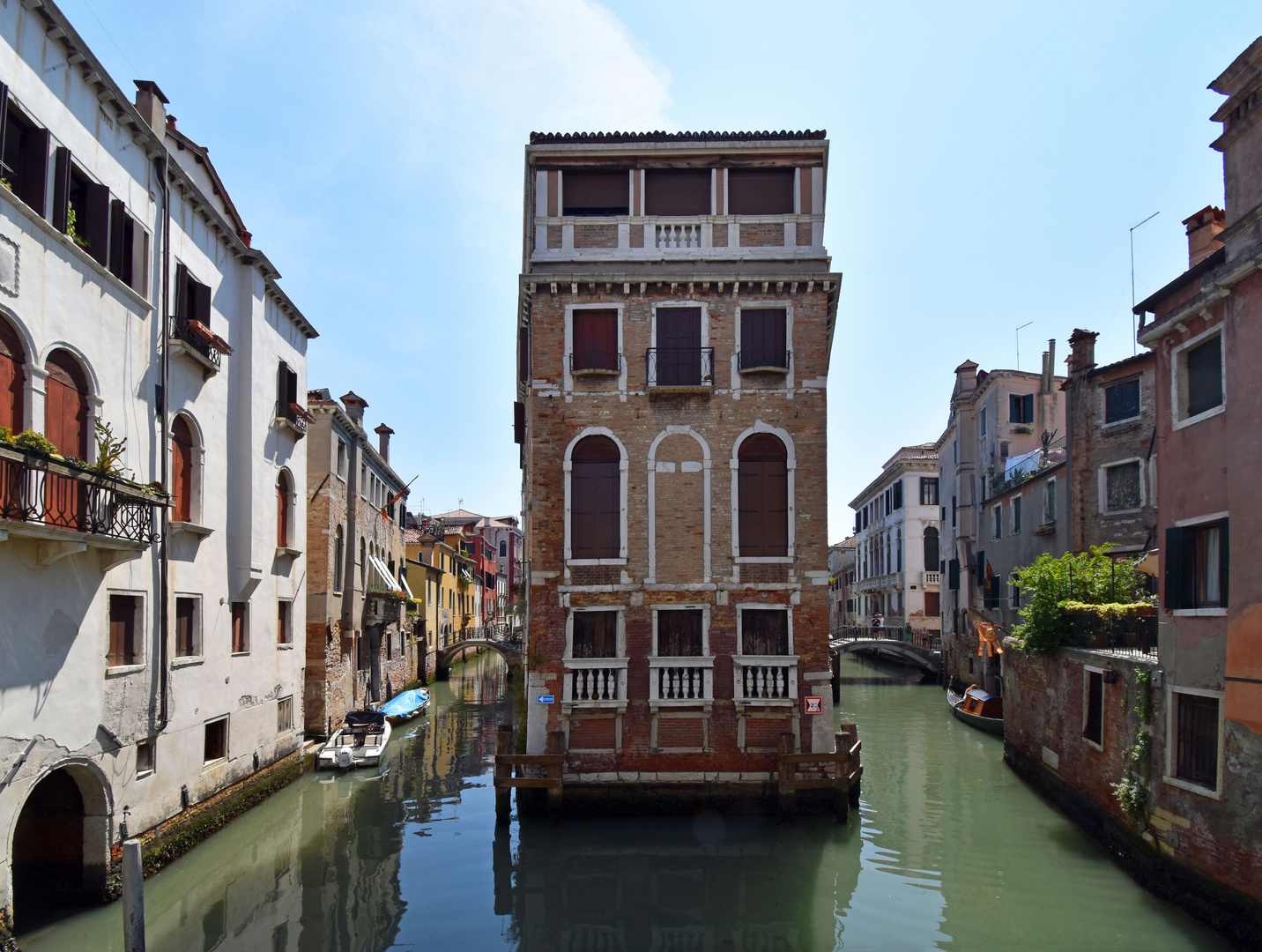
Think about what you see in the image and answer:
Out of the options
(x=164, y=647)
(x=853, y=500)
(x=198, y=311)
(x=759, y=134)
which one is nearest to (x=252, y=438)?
(x=198, y=311)

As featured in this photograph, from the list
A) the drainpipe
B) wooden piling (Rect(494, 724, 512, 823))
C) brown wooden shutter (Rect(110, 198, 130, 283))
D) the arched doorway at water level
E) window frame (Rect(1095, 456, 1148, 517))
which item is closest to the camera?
the arched doorway at water level

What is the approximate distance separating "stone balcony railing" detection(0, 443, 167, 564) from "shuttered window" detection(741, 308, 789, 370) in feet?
33.4

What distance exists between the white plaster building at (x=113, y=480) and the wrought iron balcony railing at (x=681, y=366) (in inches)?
306

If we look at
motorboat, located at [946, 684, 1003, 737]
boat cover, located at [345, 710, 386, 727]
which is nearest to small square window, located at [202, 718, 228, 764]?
boat cover, located at [345, 710, 386, 727]

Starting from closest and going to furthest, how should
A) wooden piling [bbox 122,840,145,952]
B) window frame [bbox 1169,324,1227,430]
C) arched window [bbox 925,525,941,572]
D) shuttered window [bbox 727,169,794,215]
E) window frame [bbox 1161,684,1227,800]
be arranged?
wooden piling [bbox 122,840,145,952]
window frame [bbox 1161,684,1227,800]
window frame [bbox 1169,324,1227,430]
shuttered window [bbox 727,169,794,215]
arched window [bbox 925,525,941,572]

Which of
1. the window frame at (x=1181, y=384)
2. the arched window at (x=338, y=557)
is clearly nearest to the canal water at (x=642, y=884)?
the window frame at (x=1181, y=384)

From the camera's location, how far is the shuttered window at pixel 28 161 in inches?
413

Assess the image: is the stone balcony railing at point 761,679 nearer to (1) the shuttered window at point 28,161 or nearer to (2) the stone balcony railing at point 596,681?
(2) the stone balcony railing at point 596,681

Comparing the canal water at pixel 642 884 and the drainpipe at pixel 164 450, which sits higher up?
the drainpipe at pixel 164 450

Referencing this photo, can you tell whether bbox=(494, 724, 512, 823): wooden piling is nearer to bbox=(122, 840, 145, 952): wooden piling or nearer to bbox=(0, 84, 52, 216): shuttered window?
bbox=(122, 840, 145, 952): wooden piling

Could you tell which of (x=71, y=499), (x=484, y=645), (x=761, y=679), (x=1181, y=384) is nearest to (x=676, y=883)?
(x=761, y=679)

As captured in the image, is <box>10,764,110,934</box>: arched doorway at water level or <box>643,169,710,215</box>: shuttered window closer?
<box>10,764,110,934</box>: arched doorway at water level

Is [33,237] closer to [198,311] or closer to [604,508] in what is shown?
[198,311]

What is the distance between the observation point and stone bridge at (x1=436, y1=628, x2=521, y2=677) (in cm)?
3661
